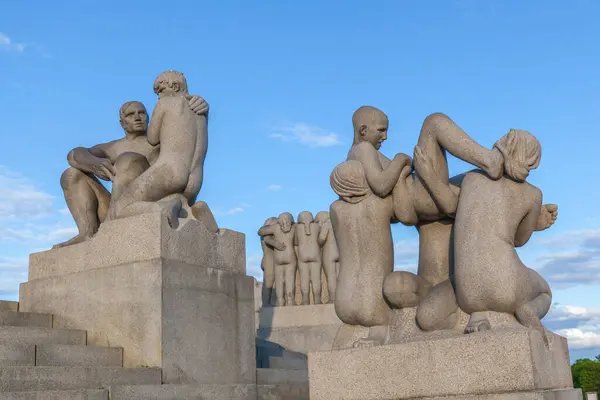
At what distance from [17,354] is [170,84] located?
390cm

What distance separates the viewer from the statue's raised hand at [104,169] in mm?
9750

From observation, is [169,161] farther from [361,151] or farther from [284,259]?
[284,259]

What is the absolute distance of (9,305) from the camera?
9.62 m

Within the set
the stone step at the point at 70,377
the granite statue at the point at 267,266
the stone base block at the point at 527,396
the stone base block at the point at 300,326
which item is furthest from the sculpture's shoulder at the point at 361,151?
the granite statue at the point at 267,266

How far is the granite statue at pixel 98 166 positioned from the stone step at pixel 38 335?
4.99 ft

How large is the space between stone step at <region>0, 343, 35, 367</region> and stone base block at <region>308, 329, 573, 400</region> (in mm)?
3332

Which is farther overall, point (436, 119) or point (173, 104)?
point (173, 104)

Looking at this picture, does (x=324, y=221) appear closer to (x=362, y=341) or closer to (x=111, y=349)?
(x=111, y=349)

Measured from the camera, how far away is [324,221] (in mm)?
16625

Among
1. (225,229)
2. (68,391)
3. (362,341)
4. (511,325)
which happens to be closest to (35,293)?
(225,229)

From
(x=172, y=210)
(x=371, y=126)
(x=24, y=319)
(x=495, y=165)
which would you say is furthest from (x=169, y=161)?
(x=495, y=165)

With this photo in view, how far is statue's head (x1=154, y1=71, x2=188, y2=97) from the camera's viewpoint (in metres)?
9.68

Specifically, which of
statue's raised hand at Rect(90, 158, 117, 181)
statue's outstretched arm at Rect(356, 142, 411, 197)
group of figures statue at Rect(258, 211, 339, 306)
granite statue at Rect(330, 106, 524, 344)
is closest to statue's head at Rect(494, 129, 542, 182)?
granite statue at Rect(330, 106, 524, 344)

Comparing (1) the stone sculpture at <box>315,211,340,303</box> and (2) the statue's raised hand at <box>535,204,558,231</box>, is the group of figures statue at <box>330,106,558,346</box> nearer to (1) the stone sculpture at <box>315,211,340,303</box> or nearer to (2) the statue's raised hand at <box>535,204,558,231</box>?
(2) the statue's raised hand at <box>535,204,558,231</box>
